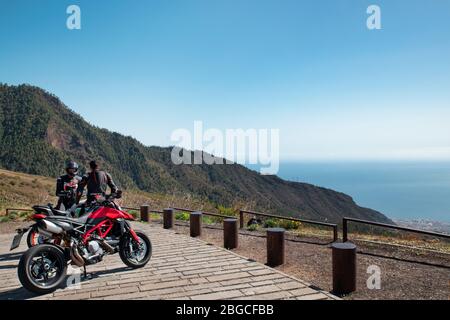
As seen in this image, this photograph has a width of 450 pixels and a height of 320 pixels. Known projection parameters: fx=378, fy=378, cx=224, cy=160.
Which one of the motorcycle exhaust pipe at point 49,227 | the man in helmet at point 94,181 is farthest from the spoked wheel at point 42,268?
the man in helmet at point 94,181

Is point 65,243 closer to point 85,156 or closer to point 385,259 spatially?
point 385,259

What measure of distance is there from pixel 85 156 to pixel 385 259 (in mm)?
101475

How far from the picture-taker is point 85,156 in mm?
101062

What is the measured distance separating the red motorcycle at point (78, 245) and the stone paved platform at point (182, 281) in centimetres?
24

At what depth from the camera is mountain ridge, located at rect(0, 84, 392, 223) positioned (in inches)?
3538

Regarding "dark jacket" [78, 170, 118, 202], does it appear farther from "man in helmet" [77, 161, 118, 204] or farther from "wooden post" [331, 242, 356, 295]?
"wooden post" [331, 242, 356, 295]

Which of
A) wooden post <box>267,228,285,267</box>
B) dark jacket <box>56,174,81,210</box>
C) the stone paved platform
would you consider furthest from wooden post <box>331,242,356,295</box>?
dark jacket <box>56,174,81,210</box>

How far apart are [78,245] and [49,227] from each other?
1.74 feet

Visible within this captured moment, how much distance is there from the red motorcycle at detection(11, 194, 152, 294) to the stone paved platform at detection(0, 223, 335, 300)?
0.78ft

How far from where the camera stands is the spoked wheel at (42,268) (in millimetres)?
5008

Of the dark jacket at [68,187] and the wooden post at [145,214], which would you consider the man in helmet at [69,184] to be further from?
the wooden post at [145,214]

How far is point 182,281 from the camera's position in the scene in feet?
18.8
